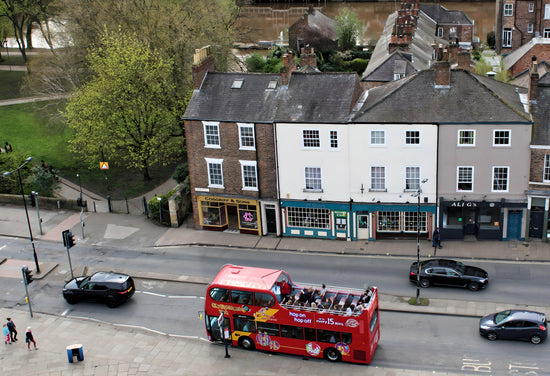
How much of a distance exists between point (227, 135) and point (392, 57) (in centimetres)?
1599

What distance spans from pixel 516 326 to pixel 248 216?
19.3m

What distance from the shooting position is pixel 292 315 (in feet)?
95.7

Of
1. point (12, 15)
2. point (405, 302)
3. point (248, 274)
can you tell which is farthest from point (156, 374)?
point (12, 15)

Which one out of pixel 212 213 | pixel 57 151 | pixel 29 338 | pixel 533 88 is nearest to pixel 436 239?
pixel 533 88

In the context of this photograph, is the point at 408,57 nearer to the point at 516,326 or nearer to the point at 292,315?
the point at 516,326

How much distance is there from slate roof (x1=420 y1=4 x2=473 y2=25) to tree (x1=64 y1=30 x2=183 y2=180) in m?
42.8

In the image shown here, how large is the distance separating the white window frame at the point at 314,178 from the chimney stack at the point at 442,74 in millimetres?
8896

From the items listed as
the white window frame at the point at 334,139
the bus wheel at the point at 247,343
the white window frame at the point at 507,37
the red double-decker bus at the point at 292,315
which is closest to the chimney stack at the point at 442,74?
the white window frame at the point at 334,139

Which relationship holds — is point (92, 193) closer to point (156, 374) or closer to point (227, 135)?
point (227, 135)

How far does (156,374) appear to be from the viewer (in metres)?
30.0

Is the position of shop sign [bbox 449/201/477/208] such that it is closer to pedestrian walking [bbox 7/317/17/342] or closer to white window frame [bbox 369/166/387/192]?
white window frame [bbox 369/166/387/192]

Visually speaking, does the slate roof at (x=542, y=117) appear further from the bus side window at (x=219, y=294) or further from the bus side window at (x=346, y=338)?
the bus side window at (x=219, y=294)

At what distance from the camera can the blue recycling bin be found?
3102 centimetres

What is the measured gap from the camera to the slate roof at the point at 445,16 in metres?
81.1
